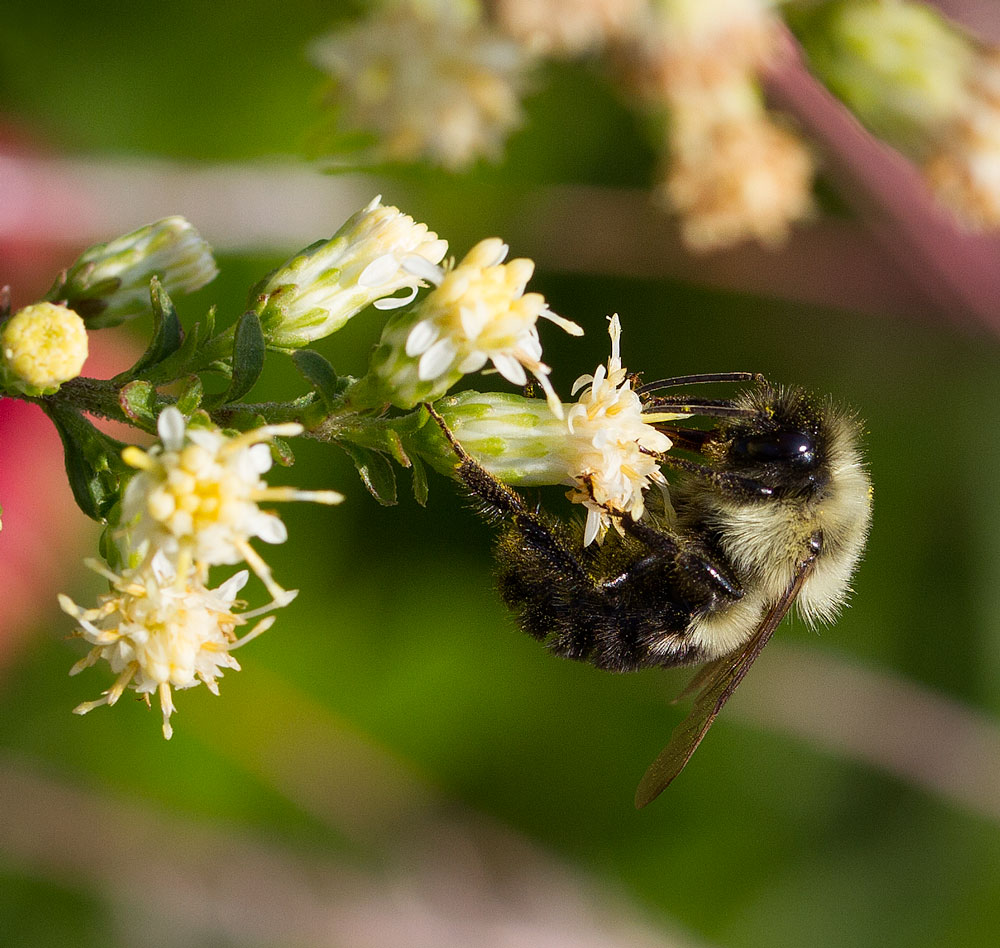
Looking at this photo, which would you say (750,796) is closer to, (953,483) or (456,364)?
(953,483)

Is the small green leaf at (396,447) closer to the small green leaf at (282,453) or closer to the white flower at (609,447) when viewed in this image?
the small green leaf at (282,453)

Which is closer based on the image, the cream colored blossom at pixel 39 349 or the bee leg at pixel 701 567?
the cream colored blossom at pixel 39 349

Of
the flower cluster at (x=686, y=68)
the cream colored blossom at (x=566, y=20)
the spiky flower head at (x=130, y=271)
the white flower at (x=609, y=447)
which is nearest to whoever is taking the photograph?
the white flower at (x=609, y=447)

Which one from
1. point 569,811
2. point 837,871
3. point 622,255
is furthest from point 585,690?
point 622,255

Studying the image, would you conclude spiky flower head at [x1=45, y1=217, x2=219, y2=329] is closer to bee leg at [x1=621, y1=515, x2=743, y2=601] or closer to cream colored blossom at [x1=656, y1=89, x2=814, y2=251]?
bee leg at [x1=621, y1=515, x2=743, y2=601]

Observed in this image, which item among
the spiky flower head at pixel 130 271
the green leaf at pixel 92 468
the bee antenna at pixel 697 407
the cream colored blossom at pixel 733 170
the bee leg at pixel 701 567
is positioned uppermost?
the spiky flower head at pixel 130 271

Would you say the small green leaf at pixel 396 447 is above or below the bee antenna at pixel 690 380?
above

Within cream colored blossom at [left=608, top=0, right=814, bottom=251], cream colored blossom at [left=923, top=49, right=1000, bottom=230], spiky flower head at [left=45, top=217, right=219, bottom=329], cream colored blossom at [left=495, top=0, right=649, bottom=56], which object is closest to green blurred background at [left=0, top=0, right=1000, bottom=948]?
cream colored blossom at [left=608, top=0, right=814, bottom=251]

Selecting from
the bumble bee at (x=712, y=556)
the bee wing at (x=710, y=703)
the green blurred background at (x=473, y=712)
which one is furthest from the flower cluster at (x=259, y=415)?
the green blurred background at (x=473, y=712)
